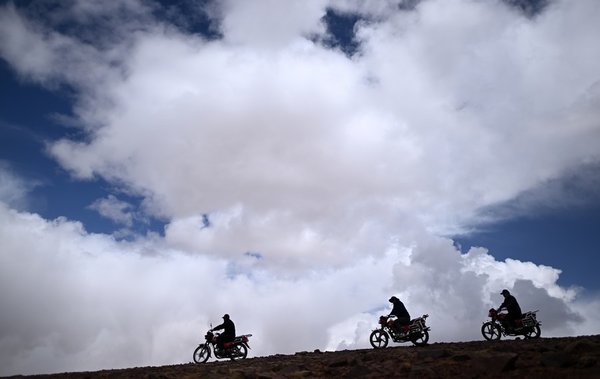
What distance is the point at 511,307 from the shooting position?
21.7 metres

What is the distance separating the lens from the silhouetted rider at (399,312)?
21.4 metres

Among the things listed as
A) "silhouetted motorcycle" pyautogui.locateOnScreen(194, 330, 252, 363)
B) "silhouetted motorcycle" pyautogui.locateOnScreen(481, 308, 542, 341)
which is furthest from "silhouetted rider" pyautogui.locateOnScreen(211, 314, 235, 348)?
"silhouetted motorcycle" pyautogui.locateOnScreen(481, 308, 542, 341)

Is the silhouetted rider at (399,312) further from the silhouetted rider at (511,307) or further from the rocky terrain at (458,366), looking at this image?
the rocky terrain at (458,366)

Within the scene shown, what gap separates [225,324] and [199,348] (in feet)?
6.88

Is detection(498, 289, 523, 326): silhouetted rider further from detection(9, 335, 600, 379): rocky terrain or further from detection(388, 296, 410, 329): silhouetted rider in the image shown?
detection(9, 335, 600, 379): rocky terrain

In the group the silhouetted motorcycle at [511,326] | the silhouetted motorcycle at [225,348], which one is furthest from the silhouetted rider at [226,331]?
the silhouetted motorcycle at [511,326]

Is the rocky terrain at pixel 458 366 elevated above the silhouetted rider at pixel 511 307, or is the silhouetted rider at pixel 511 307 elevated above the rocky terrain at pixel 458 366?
the silhouetted rider at pixel 511 307

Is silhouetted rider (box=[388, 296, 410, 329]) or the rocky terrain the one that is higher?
silhouetted rider (box=[388, 296, 410, 329])

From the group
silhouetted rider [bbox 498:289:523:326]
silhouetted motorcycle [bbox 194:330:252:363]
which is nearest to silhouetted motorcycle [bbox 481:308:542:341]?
silhouetted rider [bbox 498:289:523:326]

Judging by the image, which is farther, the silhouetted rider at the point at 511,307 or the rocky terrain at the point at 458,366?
the silhouetted rider at the point at 511,307

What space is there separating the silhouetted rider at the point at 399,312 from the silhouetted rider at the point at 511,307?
17.2 feet

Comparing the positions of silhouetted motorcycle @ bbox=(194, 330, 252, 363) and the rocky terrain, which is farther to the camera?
silhouetted motorcycle @ bbox=(194, 330, 252, 363)

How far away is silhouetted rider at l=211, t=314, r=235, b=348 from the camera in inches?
894

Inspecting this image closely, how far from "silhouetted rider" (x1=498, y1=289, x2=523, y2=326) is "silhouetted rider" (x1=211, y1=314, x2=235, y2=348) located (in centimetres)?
1472
